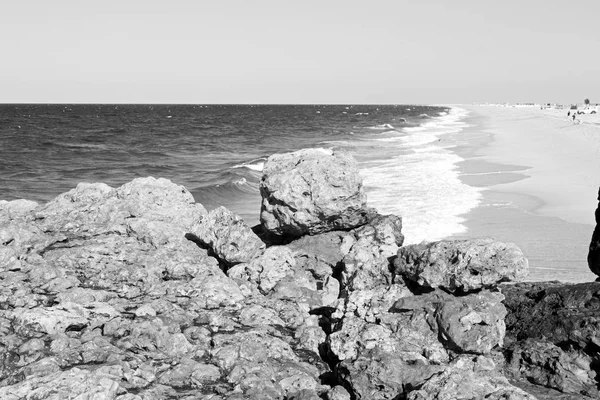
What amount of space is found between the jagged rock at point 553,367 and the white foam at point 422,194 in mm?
6583

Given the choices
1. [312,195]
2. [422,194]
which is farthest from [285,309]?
[422,194]

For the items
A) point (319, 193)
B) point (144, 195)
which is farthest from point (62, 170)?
point (319, 193)

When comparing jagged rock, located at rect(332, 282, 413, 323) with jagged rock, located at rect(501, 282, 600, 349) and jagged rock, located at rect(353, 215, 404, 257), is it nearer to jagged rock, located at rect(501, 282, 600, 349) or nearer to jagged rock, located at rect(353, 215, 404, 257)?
jagged rock, located at rect(353, 215, 404, 257)

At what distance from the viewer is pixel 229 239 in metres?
8.57

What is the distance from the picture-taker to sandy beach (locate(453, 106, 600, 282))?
1188 cm

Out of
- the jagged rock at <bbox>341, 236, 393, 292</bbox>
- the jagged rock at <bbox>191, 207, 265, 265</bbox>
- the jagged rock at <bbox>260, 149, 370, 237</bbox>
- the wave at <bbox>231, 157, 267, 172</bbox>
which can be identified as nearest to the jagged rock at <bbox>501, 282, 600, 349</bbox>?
the jagged rock at <bbox>341, 236, 393, 292</bbox>

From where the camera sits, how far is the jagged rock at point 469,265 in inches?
261

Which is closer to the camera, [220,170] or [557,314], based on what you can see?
[557,314]

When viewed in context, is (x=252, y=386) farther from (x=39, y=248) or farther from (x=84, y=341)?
(x=39, y=248)

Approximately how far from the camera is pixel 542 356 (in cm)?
609

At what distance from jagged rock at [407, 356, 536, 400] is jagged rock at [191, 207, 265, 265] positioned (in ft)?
13.1

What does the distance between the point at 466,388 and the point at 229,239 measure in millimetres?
4486

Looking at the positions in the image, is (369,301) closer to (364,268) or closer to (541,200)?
(364,268)

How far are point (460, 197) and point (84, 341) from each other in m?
15.1
